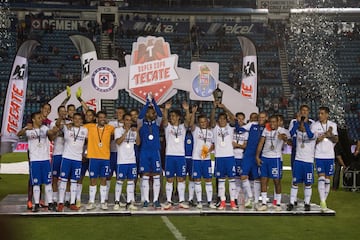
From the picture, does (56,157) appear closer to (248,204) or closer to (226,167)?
(226,167)

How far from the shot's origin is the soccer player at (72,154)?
1070cm

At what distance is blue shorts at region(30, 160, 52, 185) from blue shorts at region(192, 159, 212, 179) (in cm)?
262

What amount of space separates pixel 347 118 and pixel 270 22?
984 centimetres

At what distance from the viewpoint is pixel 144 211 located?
35.3 ft

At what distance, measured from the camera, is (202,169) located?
450 inches

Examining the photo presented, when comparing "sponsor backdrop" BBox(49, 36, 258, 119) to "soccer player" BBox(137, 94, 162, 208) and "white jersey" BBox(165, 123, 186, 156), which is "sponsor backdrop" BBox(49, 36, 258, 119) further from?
"white jersey" BBox(165, 123, 186, 156)

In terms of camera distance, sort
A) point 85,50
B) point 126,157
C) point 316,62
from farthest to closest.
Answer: point 316,62 → point 85,50 → point 126,157

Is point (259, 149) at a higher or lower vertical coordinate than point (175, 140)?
lower

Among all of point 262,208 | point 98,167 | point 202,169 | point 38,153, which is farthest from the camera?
point 202,169

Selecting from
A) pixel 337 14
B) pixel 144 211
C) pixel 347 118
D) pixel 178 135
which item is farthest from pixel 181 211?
pixel 337 14

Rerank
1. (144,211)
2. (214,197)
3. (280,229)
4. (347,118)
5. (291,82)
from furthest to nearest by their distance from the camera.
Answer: (291,82) < (347,118) < (214,197) < (144,211) < (280,229)

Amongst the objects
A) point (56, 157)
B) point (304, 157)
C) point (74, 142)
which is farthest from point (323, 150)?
→ point (56, 157)

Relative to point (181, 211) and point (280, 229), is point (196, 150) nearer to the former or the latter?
point (181, 211)

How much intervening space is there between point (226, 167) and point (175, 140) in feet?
3.45
